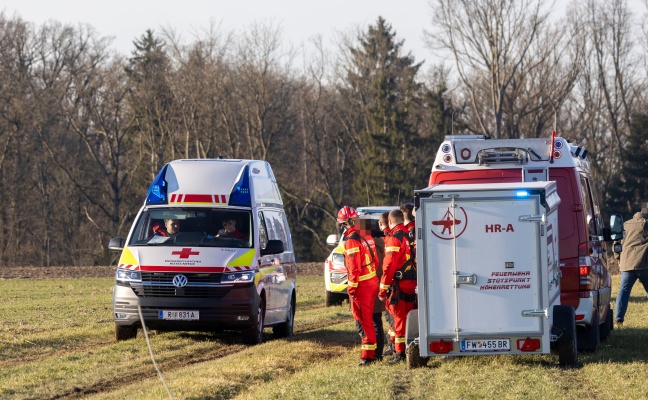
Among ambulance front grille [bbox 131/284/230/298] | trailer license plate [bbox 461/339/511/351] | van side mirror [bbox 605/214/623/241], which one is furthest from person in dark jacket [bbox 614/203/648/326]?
ambulance front grille [bbox 131/284/230/298]

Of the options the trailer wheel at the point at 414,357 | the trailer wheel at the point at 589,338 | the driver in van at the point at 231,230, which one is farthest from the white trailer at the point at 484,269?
the driver in van at the point at 231,230

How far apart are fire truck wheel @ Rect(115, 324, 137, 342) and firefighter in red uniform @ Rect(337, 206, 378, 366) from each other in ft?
13.4

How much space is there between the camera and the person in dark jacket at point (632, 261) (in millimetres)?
17422

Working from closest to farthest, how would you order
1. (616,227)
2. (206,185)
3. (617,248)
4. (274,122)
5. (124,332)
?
(616,227)
(124,332)
(206,185)
(617,248)
(274,122)

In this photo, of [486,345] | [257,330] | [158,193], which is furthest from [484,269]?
[158,193]

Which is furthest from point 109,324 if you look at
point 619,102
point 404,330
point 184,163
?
point 619,102

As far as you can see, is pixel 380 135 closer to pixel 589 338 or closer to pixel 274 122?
pixel 274 122

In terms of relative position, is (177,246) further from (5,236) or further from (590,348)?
(5,236)

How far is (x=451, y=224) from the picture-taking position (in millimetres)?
11180

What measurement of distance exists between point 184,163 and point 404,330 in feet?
16.1

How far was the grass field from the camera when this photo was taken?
10.1m

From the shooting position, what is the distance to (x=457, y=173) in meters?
13.5

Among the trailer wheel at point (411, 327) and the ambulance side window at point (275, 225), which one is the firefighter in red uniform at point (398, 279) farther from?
the ambulance side window at point (275, 225)

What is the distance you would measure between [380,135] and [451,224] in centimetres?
4862
